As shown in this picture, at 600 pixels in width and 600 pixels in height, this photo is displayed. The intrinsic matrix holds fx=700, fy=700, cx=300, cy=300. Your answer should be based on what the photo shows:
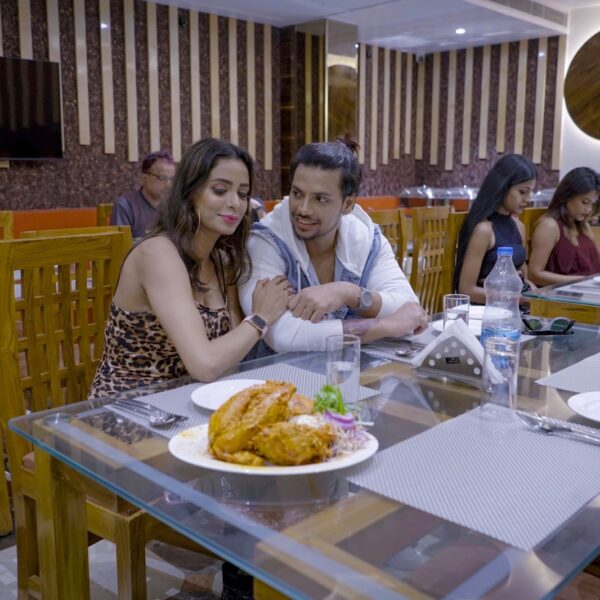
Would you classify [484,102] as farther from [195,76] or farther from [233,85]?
[195,76]

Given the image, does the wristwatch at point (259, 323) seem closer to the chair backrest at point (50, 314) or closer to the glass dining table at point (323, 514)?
the glass dining table at point (323, 514)

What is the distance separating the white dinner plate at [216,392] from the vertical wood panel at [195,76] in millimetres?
5048

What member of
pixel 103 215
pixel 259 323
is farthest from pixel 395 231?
pixel 259 323

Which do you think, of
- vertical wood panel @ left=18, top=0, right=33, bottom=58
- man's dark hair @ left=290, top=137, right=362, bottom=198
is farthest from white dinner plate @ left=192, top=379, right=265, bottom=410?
vertical wood panel @ left=18, top=0, right=33, bottom=58

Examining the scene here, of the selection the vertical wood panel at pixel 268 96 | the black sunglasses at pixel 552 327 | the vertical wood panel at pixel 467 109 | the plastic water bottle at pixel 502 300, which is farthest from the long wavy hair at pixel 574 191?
the vertical wood panel at pixel 467 109

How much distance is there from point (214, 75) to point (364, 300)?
4.75 m

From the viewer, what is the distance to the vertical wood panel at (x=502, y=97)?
24.5 feet

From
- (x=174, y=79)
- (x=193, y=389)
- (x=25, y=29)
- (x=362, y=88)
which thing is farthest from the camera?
(x=362, y=88)

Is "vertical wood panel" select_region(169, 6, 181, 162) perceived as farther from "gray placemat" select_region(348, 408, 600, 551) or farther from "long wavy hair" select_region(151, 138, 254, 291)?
"gray placemat" select_region(348, 408, 600, 551)

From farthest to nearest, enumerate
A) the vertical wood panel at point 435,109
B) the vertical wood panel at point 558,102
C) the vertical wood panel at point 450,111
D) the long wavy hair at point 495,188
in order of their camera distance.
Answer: the vertical wood panel at point 435,109 < the vertical wood panel at point 450,111 < the vertical wood panel at point 558,102 < the long wavy hair at point 495,188

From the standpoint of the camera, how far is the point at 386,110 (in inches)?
310

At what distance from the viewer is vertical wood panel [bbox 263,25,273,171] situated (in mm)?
6505

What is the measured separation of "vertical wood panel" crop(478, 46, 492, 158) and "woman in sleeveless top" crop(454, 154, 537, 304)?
4.63 m

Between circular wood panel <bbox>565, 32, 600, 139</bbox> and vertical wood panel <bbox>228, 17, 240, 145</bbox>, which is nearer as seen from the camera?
vertical wood panel <bbox>228, 17, 240, 145</bbox>
